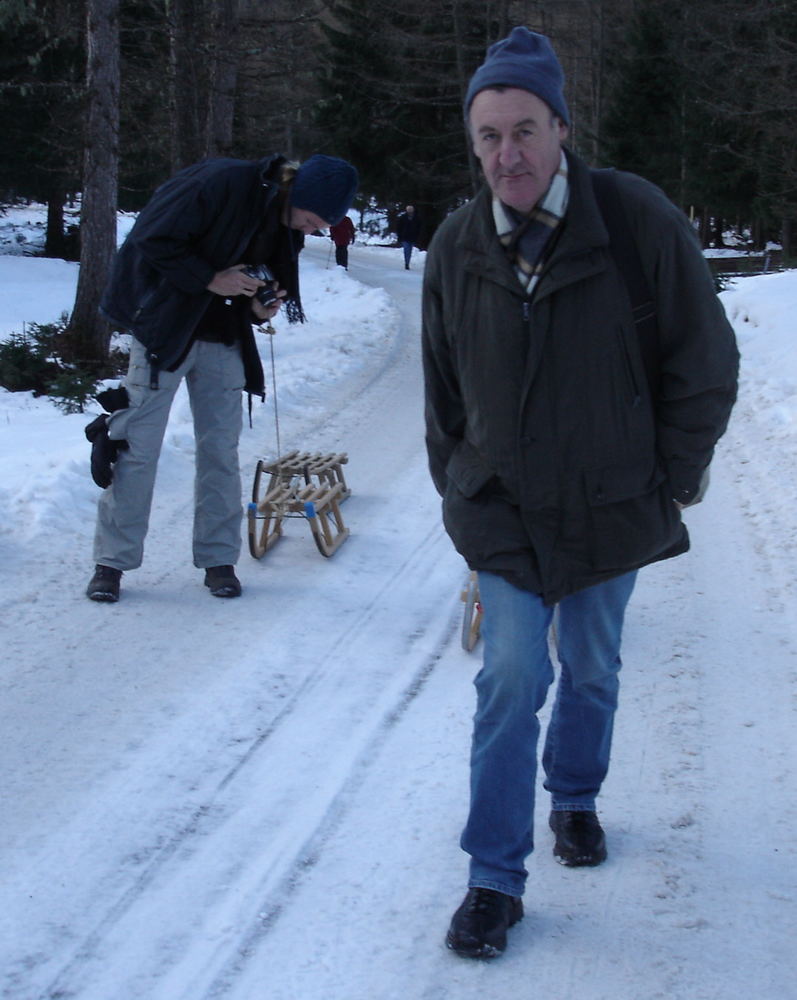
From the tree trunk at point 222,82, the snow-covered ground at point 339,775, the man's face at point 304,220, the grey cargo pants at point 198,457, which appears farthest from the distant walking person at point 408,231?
the man's face at point 304,220

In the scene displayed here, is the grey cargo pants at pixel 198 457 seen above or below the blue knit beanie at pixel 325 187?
below

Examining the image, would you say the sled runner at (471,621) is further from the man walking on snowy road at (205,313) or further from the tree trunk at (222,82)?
the tree trunk at (222,82)

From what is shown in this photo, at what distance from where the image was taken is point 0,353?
13195 mm

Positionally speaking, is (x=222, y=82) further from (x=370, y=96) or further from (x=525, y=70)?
(x=370, y=96)

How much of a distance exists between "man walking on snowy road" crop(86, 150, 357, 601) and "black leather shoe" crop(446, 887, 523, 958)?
2821mm

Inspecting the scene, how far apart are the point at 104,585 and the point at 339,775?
77.8 inches

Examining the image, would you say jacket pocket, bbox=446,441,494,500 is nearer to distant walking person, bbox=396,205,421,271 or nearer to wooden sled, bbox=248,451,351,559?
wooden sled, bbox=248,451,351,559

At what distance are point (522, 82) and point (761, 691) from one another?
9.28 ft

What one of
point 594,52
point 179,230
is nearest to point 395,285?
point 179,230

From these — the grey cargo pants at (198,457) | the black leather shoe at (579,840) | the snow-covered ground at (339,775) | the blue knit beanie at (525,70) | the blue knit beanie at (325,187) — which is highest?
the blue knit beanie at (525,70)

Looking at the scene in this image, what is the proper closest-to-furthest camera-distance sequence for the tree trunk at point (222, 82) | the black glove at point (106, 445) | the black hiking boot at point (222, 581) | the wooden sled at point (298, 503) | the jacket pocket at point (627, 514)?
the jacket pocket at point (627, 514), the black glove at point (106, 445), the black hiking boot at point (222, 581), the wooden sled at point (298, 503), the tree trunk at point (222, 82)

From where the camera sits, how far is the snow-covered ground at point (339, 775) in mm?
2992

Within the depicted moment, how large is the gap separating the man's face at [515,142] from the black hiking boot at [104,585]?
325 centimetres

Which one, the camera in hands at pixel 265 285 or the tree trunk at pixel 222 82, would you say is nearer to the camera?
the camera in hands at pixel 265 285
